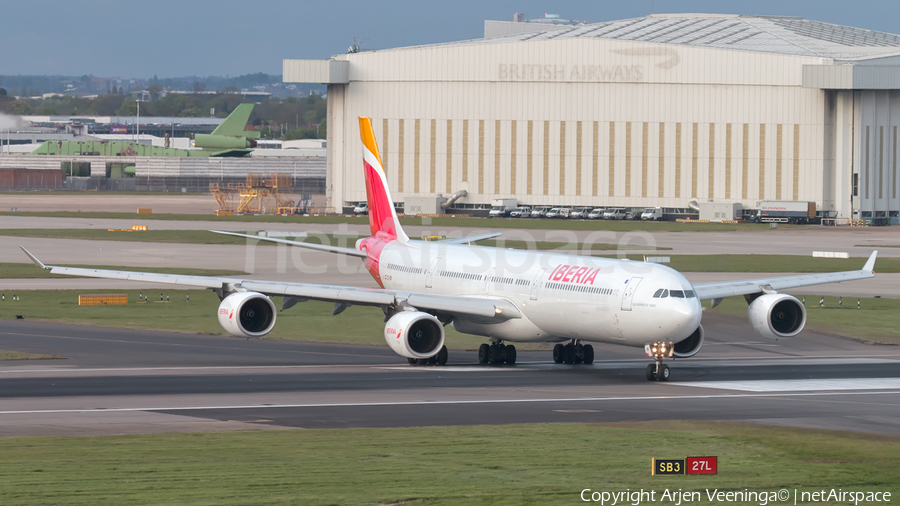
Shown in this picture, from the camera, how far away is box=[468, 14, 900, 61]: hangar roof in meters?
147

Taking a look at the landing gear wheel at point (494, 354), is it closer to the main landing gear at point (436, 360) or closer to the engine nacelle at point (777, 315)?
the main landing gear at point (436, 360)

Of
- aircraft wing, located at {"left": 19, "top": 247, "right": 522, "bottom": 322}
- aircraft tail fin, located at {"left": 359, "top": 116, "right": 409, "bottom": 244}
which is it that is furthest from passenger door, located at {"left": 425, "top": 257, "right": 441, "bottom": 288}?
aircraft wing, located at {"left": 19, "top": 247, "right": 522, "bottom": 322}

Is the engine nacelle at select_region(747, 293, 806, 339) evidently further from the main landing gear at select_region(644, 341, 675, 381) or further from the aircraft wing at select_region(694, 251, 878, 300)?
the main landing gear at select_region(644, 341, 675, 381)

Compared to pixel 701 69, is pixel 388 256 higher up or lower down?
lower down

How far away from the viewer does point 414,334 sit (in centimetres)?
4006

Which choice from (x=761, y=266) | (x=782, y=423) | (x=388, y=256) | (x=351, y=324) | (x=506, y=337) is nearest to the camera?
(x=782, y=423)

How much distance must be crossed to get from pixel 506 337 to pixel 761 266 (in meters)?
47.2

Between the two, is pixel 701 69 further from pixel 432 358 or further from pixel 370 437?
pixel 370 437

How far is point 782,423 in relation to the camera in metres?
29.5

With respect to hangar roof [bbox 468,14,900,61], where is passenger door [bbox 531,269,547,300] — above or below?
below

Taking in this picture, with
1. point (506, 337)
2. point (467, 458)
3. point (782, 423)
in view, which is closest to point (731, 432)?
point (782, 423)

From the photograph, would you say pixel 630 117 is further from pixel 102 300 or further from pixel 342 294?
pixel 342 294

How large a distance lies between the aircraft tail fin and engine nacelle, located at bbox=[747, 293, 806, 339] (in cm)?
1691

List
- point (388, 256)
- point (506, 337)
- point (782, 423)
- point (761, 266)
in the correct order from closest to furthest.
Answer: point (782, 423) → point (506, 337) → point (388, 256) → point (761, 266)
